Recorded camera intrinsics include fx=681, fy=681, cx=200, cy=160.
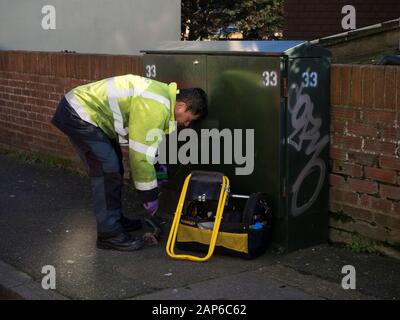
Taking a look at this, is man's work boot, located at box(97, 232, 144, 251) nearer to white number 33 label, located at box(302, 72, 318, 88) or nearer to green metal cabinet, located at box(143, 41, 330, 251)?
green metal cabinet, located at box(143, 41, 330, 251)

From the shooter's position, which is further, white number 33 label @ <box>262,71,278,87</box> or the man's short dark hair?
the man's short dark hair

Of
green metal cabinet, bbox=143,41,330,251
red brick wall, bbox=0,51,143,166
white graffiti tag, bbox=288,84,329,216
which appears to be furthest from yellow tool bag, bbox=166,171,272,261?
red brick wall, bbox=0,51,143,166

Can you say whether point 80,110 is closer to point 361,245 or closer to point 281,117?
point 281,117

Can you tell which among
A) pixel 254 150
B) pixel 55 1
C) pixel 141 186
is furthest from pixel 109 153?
pixel 55 1

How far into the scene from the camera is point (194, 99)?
506 centimetres

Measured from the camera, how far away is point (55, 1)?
11.0 m

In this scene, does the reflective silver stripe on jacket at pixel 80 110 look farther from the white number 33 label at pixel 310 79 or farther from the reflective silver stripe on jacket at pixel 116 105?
the white number 33 label at pixel 310 79

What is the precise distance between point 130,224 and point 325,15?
7560 millimetres

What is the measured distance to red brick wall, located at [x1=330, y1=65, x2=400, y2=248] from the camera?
4.91 meters

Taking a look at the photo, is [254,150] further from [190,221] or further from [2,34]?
[2,34]

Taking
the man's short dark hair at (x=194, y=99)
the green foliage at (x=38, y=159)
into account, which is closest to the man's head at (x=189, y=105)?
the man's short dark hair at (x=194, y=99)

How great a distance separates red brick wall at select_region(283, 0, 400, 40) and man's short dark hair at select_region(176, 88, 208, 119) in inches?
290

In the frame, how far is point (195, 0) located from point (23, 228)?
12.9 meters

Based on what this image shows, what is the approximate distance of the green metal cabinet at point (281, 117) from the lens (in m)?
4.96
